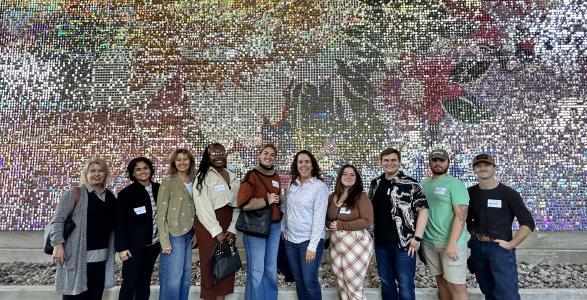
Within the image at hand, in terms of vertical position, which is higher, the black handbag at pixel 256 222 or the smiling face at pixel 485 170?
the smiling face at pixel 485 170

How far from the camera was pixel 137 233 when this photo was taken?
2.33m

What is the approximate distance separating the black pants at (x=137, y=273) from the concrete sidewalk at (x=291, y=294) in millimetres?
544

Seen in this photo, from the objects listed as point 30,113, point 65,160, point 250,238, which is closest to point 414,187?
point 250,238

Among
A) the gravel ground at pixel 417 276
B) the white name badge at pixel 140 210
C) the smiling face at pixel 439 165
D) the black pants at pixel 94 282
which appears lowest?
the gravel ground at pixel 417 276

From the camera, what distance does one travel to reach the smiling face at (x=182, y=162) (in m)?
2.47

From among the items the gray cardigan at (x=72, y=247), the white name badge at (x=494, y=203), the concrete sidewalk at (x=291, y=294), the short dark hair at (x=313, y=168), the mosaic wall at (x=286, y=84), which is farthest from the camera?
the mosaic wall at (x=286, y=84)

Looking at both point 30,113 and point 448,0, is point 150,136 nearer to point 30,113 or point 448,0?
point 30,113

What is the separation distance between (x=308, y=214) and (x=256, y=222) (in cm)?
39

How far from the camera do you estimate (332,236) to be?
248 centimetres

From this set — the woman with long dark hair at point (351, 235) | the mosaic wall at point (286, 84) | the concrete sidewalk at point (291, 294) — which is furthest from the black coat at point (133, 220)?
the mosaic wall at point (286, 84)

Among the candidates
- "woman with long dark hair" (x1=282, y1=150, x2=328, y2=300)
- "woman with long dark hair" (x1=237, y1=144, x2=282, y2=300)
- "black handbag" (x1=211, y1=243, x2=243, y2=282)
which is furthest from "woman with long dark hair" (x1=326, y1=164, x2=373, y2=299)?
"black handbag" (x1=211, y1=243, x2=243, y2=282)

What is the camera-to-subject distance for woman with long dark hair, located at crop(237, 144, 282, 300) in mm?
2393

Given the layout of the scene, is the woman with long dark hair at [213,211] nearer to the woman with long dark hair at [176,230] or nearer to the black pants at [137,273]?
the woman with long dark hair at [176,230]

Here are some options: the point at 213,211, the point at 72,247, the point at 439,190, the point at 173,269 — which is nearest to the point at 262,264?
the point at 213,211
